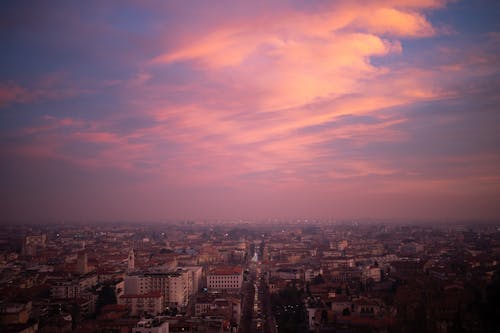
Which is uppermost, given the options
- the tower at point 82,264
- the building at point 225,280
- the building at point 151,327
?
the tower at point 82,264

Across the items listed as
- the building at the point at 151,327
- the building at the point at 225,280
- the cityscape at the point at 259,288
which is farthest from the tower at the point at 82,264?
the building at the point at 151,327

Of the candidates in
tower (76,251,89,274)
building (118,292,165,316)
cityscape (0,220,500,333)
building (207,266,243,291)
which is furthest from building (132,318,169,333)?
tower (76,251,89,274)

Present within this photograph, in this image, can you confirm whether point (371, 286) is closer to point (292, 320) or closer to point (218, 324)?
point (292, 320)

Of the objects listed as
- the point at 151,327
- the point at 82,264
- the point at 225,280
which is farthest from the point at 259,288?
the point at 151,327

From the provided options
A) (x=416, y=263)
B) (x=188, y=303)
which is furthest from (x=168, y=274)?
(x=416, y=263)

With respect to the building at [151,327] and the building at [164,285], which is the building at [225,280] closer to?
the building at [164,285]

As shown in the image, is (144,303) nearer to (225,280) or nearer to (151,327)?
(151,327)

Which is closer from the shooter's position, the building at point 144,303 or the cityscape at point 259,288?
the cityscape at point 259,288

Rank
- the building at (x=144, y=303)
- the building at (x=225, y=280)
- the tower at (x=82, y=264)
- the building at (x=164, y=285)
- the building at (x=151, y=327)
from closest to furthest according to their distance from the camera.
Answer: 1. the building at (x=151, y=327)
2. the building at (x=144, y=303)
3. the building at (x=164, y=285)
4. the building at (x=225, y=280)
5. the tower at (x=82, y=264)

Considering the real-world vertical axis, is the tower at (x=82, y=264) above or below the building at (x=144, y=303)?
above
